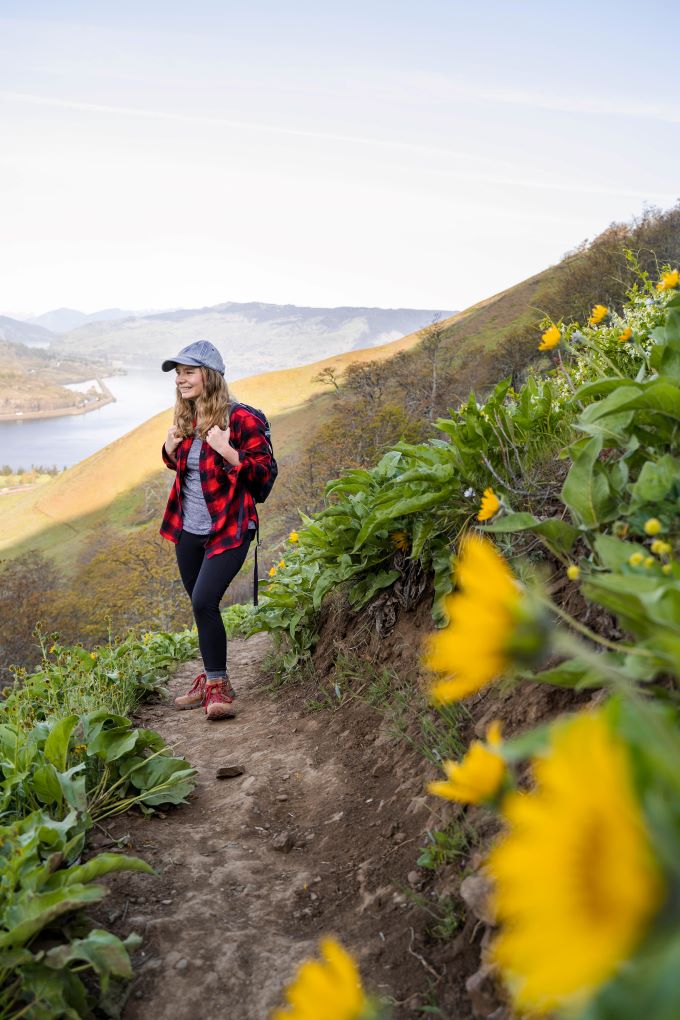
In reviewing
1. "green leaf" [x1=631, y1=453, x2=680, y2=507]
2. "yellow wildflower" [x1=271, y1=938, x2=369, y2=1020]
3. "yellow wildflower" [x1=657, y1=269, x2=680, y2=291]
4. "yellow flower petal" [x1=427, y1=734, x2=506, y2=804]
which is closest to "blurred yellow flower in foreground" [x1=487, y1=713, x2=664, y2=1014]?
"yellow wildflower" [x1=271, y1=938, x2=369, y2=1020]

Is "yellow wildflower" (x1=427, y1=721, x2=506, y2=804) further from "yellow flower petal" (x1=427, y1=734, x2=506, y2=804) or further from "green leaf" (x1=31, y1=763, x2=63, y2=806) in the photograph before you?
"green leaf" (x1=31, y1=763, x2=63, y2=806)

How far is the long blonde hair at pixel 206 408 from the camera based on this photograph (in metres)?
4.50

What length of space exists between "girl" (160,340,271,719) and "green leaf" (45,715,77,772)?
164cm

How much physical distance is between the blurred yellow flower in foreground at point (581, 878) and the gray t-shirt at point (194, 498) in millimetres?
4114

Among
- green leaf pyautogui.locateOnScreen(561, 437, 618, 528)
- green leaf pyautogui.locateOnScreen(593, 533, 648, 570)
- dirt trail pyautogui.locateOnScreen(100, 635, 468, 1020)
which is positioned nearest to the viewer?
green leaf pyautogui.locateOnScreen(593, 533, 648, 570)

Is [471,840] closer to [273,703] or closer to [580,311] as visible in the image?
[273,703]

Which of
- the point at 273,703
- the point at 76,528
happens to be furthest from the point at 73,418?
the point at 273,703

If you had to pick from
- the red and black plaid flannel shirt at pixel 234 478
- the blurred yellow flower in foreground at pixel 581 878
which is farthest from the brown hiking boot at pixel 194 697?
the blurred yellow flower in foreground at pixel 581 878

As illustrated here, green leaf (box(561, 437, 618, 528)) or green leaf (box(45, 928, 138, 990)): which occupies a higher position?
green leaf (box(561, 437, 618, 528))

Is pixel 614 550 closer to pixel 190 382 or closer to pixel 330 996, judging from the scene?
pixel 330 996

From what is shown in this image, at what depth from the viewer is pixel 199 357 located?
14.9 feet

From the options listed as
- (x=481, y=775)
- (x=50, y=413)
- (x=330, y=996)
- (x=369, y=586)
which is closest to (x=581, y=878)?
(x=330, y=996)

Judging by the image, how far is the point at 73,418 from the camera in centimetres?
18288

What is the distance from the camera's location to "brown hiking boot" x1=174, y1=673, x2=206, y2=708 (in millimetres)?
4762
